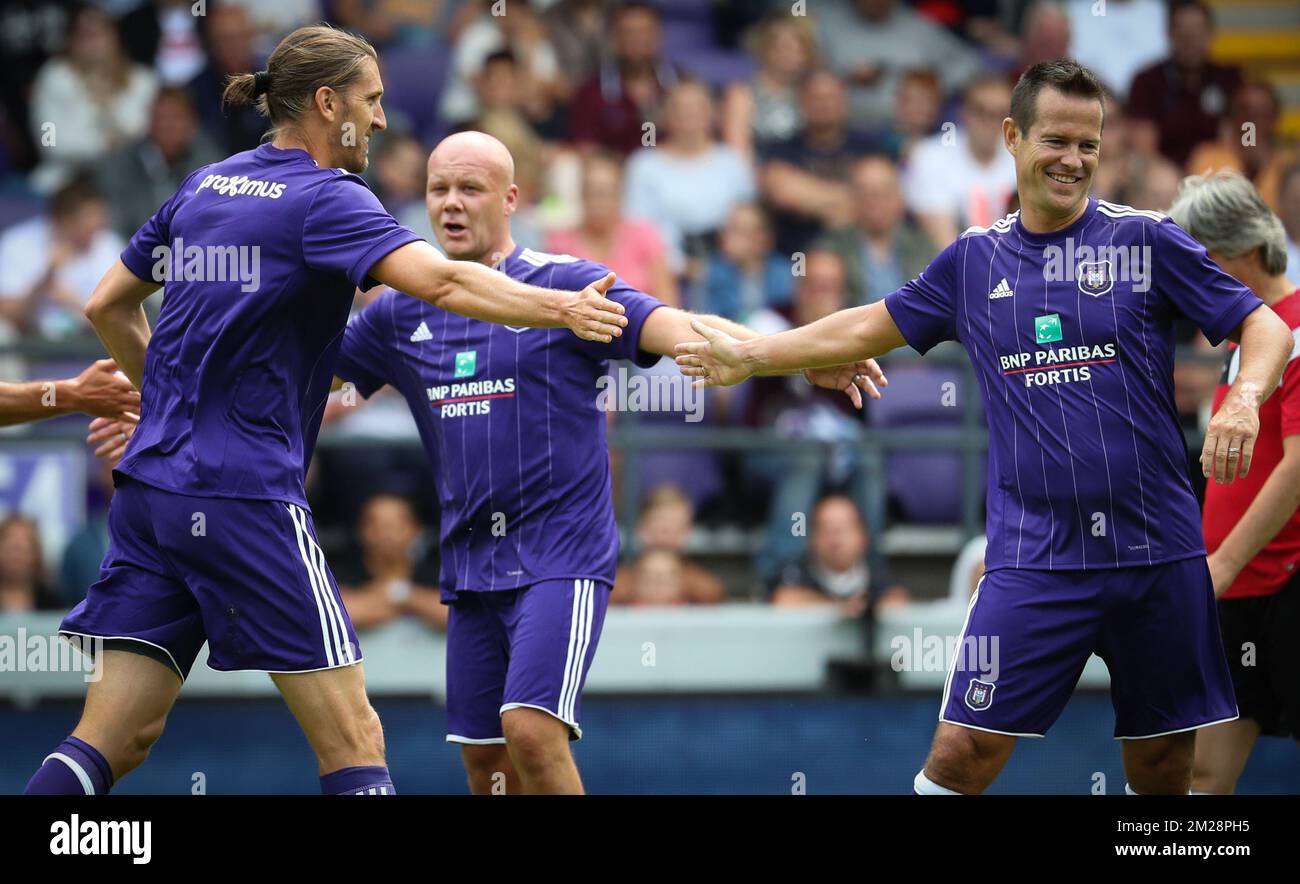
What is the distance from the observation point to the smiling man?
4.71m

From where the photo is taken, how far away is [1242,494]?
5.64 m

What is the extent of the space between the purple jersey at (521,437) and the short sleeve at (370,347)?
0.46 feet

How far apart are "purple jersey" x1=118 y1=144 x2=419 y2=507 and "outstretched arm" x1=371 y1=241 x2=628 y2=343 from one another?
59 mm

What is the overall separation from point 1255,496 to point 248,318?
3.36 meters

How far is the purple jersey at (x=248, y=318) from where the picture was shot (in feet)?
15.0

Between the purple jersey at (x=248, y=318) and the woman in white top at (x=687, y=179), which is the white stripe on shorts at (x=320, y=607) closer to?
the purple jersey at (x=248, y=318)

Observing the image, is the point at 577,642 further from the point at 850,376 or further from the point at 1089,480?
the point at 1089,480

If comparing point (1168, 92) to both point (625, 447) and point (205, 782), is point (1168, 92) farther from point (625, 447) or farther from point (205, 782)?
point (205, 782)

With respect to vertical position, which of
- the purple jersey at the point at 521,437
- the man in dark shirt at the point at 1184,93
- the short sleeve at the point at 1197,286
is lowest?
the purple jersey at the point at 521,437

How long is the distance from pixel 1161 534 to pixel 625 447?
438 centimetres

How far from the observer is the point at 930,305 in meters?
5.08

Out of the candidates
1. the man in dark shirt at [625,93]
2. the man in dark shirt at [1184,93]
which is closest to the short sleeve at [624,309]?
the man in dark shirt at [625,93]

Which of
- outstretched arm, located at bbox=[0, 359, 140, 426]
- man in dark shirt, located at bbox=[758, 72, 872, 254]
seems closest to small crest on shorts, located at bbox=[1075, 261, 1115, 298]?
outstretched arm, located at bbox=[0, 359, 140, 426]
